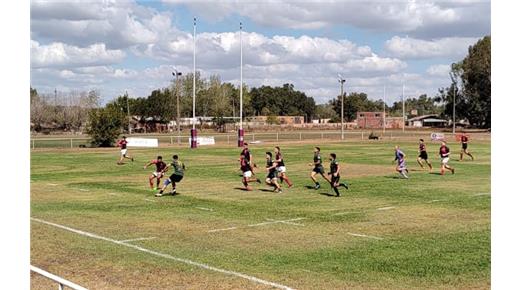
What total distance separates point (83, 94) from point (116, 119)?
2806 inches

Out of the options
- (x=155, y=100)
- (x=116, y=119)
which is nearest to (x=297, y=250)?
(x=116, y=119)

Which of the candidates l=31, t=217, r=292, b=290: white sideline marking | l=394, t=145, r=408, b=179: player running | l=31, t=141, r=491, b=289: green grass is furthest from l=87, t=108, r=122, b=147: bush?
l=31, t=217, r=292, b=290: white sideline marking

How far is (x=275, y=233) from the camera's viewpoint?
15398 millimetres

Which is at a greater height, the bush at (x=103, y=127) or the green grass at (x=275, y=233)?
the bush at (x=103, y=127)

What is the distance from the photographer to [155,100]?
422ft

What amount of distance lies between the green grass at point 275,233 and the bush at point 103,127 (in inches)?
1179

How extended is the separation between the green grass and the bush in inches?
1179

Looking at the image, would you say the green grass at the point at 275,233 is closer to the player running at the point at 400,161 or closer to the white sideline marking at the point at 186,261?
the white sideline marking at the point at 186,261

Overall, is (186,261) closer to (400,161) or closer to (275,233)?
(275,233)

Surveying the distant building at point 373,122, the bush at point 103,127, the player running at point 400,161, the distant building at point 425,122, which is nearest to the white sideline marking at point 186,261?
the player running at point 400,161

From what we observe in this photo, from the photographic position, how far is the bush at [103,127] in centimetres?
5822

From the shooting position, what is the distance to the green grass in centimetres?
1130

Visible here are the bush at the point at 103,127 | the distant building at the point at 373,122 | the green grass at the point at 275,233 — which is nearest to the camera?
the green grass at the point at 275,233
